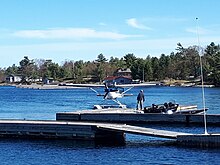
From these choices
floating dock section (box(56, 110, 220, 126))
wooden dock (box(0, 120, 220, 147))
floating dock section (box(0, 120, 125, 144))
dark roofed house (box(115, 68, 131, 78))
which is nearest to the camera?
wooden dock (box(0, 120, 220, 147))

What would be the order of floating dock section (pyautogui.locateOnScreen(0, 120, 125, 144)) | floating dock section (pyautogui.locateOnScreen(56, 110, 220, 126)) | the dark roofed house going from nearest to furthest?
floating dock section (pyautogui.locateOnScreen(0, 120, 125, 144))
floating dock section (pyautogui.locateOnScreen(56, 110, 220, 126))
the dark roofed house

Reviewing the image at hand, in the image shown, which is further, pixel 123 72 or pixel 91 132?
pixel 123 72

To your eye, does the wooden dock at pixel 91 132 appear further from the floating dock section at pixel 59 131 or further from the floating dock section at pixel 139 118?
the floating dock section at pixel 139 118

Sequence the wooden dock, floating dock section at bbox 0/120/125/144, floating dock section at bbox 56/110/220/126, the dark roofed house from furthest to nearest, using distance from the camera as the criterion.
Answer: the dark roofed house
floating dock section at bbox 56/110/220/126
floating dock section at bbox 0/120/125/144
the wooden dock

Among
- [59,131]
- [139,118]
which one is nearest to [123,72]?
[139,118]

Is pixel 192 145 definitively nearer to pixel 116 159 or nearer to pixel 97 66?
pixel 116 159

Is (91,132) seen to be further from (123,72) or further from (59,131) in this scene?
(123,72)

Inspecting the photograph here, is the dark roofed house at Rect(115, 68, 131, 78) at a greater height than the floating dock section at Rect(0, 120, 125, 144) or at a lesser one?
greater

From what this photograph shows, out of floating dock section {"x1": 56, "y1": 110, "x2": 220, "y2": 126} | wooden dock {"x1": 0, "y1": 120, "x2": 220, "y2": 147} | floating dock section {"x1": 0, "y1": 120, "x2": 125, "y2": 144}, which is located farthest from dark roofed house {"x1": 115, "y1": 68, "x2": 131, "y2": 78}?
wooden dock {"x1": 0, "y1": 120, "x2": 220, "y2": 147}

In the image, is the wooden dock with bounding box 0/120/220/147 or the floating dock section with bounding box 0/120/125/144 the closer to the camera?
the wooden dock with bounding box 0/120/220/147

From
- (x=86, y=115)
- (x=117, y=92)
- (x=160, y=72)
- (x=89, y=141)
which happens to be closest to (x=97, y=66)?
(x=160, y=72)

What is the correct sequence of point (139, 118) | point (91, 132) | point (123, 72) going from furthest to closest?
point (123, 72) < point (139, 118) < point (91, 132)

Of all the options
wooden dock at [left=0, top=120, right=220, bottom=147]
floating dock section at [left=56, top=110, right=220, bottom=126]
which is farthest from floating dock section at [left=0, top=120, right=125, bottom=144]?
floating dock section at [left=56, top=110, right=220, bottom=126]

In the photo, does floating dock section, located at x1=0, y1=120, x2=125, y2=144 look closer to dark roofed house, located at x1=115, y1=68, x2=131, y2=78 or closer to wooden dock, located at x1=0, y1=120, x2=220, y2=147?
wooden dock, located at x1=0, y1=120, x2=220, y2=147
